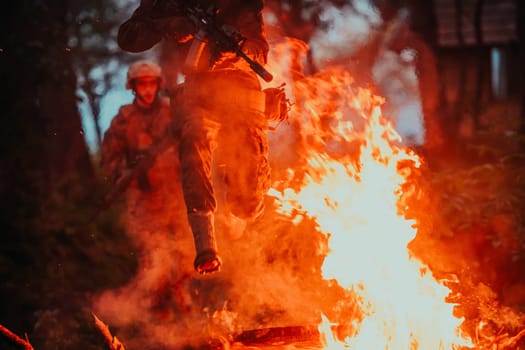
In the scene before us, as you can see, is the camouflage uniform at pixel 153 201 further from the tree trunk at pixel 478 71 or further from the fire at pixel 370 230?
the tree trunk at pixel 478 71

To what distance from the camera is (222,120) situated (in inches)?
202

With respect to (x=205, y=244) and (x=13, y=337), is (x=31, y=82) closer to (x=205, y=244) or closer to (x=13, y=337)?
(x=13, y=337)

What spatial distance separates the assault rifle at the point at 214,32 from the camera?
4.75 metres

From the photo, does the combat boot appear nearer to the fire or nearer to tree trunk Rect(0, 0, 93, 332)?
the fire

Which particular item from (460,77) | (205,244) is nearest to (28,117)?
(205,244)

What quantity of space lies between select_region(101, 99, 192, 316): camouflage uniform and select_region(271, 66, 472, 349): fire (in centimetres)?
195

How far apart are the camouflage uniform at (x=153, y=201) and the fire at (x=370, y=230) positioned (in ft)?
6.39

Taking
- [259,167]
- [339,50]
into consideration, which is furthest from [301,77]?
[339,50]

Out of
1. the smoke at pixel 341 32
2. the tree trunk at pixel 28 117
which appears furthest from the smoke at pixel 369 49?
the tree trunk at pixel 28 117

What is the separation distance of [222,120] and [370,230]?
1.77 metres

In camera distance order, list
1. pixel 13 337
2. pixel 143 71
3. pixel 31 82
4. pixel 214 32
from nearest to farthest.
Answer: pixel 13 337, pixel 214 32, pixel 143 71, pixel 31 82

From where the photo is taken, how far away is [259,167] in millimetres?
5348

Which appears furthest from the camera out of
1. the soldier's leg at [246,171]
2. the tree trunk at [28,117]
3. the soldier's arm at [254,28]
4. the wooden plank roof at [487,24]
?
the wooden plank roof at [487,24]

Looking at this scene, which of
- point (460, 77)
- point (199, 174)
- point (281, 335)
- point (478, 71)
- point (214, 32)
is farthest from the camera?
point (460, 77)
